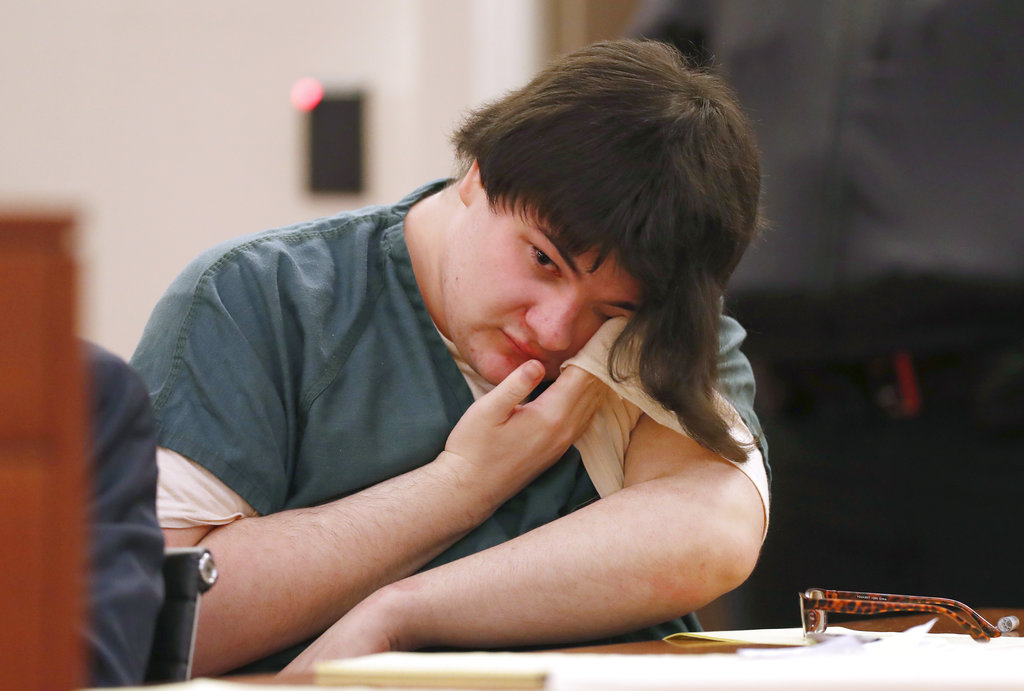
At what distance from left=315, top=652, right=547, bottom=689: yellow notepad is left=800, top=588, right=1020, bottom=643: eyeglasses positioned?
39 centimetres

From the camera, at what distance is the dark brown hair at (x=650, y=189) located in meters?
1.03

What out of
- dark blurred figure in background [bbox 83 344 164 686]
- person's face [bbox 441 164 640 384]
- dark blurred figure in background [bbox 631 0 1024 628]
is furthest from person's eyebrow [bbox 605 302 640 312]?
dark blurred figure in background [bbox 631 0 1024 628]

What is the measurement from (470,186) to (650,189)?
23 centimetres

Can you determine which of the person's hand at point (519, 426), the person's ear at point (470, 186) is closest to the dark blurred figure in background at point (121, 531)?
the person's hand at point (519, 426)

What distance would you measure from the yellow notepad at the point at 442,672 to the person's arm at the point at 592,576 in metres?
0.39

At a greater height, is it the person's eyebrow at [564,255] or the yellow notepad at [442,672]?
the person's eyebrow at [564,255]

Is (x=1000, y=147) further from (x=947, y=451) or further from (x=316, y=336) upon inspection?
(x=316, y=336)

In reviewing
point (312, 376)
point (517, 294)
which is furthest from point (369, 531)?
point (517, 294)

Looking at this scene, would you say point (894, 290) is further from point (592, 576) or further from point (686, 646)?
point (686, 646)

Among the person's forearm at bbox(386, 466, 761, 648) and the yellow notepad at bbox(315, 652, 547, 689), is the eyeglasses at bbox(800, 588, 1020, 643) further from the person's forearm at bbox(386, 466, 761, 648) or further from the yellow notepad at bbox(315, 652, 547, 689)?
the yellow notepad at bbox(315, 652, 547, 689)

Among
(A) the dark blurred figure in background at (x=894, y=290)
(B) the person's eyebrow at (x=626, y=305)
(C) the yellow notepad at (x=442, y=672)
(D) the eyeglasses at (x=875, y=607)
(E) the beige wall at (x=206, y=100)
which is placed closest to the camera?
(C) the yellow notepad at (x=442, y=672)

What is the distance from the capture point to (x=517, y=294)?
1.08 m

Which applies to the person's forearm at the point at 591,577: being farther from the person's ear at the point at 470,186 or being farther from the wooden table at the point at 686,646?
the person's ear at the point at 470,186

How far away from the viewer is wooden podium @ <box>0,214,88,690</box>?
14.0 inches
